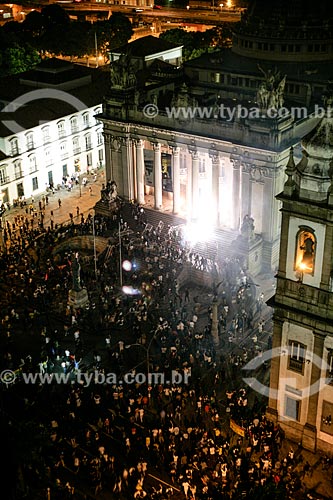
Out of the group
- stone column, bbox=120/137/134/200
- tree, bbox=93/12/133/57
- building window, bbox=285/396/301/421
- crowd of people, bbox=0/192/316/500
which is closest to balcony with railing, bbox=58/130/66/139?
stone column, bbox=120/137/134/200

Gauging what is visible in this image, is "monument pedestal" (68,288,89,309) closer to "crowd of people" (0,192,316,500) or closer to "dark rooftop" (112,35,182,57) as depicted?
"crowd of people" (0,192,316,500)

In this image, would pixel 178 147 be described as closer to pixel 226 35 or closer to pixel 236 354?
pixel 236 354

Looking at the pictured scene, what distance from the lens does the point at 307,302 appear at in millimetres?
46406

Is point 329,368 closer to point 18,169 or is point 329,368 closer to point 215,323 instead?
point 215,323

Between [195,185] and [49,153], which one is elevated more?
[195,185]

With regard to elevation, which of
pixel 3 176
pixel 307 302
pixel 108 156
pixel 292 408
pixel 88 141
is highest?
pixel 307 302

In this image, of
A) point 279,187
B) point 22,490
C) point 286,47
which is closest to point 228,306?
point 279,187

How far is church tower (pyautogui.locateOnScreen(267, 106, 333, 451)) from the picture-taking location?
1743 inches

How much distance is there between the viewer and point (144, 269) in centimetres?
7062

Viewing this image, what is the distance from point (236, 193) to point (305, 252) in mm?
29085

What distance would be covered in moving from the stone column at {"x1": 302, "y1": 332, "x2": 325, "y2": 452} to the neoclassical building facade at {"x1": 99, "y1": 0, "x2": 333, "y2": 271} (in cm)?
2610

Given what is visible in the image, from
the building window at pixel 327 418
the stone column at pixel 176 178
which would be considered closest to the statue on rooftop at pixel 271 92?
the stone column at pixel 176 178

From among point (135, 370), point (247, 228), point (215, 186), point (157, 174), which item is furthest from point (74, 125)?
point (135, 370)

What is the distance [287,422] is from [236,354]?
10.0 meters
